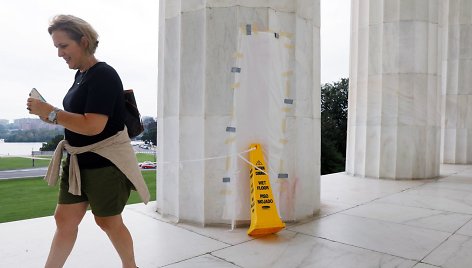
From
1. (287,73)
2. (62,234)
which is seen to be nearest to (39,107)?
(62,234)

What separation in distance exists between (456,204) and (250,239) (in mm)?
4594

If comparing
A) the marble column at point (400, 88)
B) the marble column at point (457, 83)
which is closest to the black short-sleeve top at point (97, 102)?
the marble column at point (400, 88)

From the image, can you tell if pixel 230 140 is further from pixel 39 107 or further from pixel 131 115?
pixel 39 107

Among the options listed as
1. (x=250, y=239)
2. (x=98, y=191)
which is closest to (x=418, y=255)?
(x=250, y=239)

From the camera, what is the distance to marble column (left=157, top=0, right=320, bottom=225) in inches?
207

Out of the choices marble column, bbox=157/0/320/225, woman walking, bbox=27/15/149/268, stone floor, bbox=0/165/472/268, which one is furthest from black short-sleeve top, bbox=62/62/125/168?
marble column, bbox=157/0/320/225

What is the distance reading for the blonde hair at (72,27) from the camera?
8.77ft

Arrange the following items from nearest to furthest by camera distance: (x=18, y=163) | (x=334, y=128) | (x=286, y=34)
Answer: (x=286, y=34)
(x=334, y=128)
(x=18, y=163)

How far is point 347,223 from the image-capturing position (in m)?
5.42

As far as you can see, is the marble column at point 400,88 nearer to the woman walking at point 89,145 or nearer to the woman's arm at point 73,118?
the woman walking at point 89,145

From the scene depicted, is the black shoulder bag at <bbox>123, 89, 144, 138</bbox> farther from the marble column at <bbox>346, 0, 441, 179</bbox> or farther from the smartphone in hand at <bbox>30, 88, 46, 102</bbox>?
the marble column at <bbox>346, 0, 441, 179</bbox>

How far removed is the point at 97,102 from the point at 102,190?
688 mm

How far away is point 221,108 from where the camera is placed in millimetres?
5293

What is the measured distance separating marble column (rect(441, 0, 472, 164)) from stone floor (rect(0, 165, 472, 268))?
9.45 m
